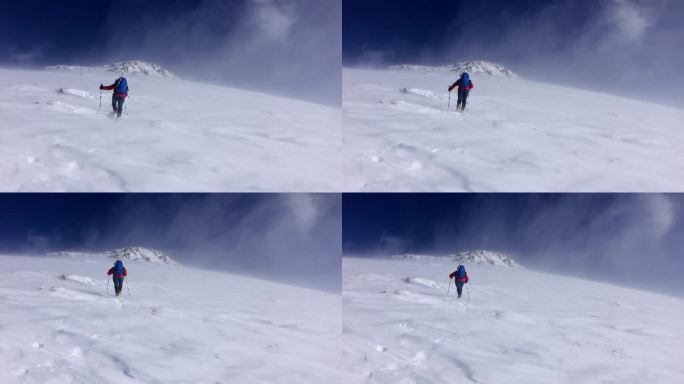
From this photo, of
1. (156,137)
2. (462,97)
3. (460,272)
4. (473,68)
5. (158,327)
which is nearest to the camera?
(158,327)

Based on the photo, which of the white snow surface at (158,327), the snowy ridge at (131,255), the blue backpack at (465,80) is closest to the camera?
the white snow surface at (158,327)

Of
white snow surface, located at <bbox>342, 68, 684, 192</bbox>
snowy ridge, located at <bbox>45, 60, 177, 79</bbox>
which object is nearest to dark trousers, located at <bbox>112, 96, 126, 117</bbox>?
snowy ridge, located at <bbox>45, 60, 177, 79</bbox>

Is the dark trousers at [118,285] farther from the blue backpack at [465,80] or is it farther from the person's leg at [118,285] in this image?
the blue backpack at [465,80]

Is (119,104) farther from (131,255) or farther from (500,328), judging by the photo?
(500,328)

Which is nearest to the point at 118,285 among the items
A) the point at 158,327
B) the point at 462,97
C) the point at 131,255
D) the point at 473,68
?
the point at 131,255

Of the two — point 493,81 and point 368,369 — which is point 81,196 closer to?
point 368,369

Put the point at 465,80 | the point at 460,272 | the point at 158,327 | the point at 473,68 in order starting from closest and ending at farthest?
the point at 158,327, the point at 460,272, the point at 465,80, the point at 473,68

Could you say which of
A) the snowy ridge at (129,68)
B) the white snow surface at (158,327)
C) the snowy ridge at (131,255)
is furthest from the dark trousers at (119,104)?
the white snow surface at (158,327)

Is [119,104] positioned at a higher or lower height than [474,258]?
higher
